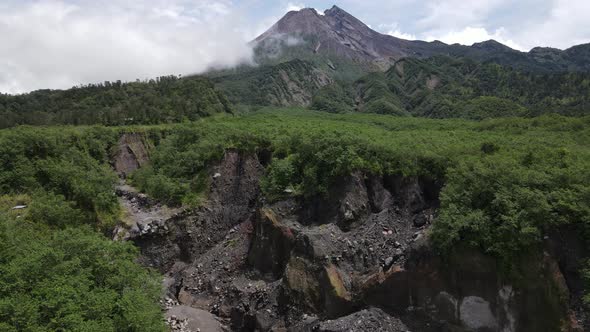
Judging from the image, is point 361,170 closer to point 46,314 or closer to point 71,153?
point 46,314

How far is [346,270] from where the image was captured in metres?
24.3

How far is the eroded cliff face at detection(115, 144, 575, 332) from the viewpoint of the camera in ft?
66.8

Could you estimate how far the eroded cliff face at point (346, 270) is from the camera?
66.8ft

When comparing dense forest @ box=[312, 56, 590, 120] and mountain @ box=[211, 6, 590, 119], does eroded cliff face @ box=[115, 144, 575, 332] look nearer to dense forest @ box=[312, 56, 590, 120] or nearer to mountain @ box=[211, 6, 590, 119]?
dense forest @ box=[312, 56, 590, 120]

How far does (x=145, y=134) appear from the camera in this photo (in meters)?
57.1

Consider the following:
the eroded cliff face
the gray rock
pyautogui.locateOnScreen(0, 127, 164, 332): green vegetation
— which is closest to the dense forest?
the eroded cliff face

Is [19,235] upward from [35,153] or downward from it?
downward

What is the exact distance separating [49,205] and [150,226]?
7267 mm

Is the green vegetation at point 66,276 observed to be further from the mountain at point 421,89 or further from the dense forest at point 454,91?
the mountain at point 421,89

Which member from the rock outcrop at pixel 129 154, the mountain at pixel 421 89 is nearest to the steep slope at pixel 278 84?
the mountain at pixel 421 89

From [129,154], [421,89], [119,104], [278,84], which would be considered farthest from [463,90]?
[129,154]

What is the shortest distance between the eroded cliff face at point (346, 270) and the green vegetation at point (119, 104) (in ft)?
149

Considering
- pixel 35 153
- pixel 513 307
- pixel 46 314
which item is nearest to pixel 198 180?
pixel 35 153

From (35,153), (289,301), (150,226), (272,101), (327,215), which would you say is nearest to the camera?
(289,301)
